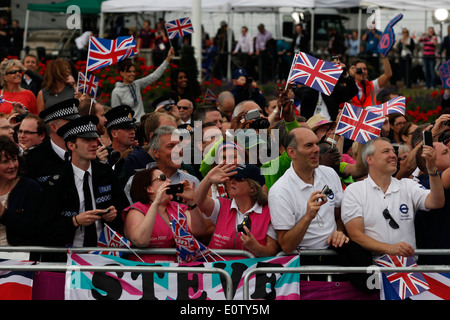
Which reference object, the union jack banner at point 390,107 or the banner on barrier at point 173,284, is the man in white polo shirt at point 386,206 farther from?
the union jack banner at point 390,107

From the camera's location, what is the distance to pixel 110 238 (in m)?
7.57

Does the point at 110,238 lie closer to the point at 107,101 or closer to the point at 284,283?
the point at 284,283

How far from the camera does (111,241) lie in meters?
7.56

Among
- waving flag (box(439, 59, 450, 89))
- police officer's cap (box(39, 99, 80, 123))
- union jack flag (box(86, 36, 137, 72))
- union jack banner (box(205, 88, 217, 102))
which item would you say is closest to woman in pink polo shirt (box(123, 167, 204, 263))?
police officer's cap (box(39, 99, 80, 123))

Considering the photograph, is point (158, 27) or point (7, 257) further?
point (158, 27)

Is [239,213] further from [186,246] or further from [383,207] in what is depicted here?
[383,207]

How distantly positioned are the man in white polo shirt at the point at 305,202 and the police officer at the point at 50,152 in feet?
7.16

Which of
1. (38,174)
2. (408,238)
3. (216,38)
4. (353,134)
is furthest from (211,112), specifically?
(216,38)

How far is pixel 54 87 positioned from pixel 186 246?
5.45m

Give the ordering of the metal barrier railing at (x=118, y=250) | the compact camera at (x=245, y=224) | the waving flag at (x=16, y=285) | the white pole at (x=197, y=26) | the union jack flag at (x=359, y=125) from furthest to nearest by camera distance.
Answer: the white pole at (x=197, y=26)
the union jack flag at (x=359, y=125)
the metal barrier railing at (x=118, y=250)
the compact camera at (x=245, y=224)
the waving flag at (x=16, y=285)

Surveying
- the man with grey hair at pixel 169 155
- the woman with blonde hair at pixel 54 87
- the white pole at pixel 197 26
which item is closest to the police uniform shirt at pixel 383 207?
the man with grey hair at pixel 169 155

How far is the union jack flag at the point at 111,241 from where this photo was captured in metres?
7.50

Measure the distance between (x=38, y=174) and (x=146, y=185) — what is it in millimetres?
1236

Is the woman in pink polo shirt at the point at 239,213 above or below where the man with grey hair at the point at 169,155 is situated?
below
